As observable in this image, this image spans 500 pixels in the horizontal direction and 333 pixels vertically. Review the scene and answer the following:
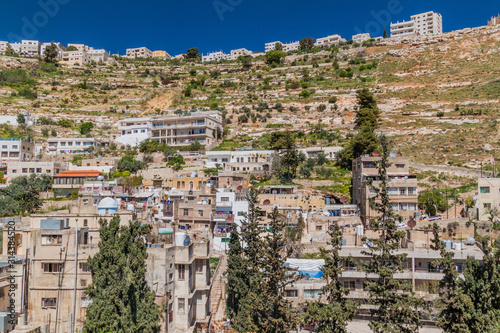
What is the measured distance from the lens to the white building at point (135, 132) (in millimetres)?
69625

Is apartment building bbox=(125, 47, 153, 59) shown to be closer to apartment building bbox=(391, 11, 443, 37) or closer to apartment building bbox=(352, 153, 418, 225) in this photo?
apartment building bbox=(391, 11, 443, 37)

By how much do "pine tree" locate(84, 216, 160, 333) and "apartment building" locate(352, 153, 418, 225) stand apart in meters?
24.2

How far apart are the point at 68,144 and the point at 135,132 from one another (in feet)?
35.9

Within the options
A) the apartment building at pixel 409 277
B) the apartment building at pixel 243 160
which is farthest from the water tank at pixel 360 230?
the apartment building at pixel 243 160

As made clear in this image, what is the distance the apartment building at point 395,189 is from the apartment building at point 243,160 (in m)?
14.8

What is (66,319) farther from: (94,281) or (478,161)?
(478,161)

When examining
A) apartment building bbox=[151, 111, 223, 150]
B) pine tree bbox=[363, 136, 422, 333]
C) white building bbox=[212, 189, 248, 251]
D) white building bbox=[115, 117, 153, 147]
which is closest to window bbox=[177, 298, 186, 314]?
pine tree bbox=[363, 136, 422, 333]

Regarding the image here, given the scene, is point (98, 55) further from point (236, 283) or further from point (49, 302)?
point (49, 302)

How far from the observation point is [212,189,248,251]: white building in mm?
35906

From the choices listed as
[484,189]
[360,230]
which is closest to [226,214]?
[360,230]

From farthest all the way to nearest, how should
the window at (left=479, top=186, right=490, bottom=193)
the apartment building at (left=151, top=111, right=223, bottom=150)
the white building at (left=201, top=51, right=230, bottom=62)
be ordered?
the white building at (left=201, top=51, right=230, bottom=62)
the apartment building at (left=151, top=111, right=223, bottom=150)
the window at (left=479, top=186, right=490, bottom=193)

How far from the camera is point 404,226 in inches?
1409

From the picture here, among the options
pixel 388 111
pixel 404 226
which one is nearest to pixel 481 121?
pixel 388 111

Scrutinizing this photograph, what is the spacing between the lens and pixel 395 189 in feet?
129
